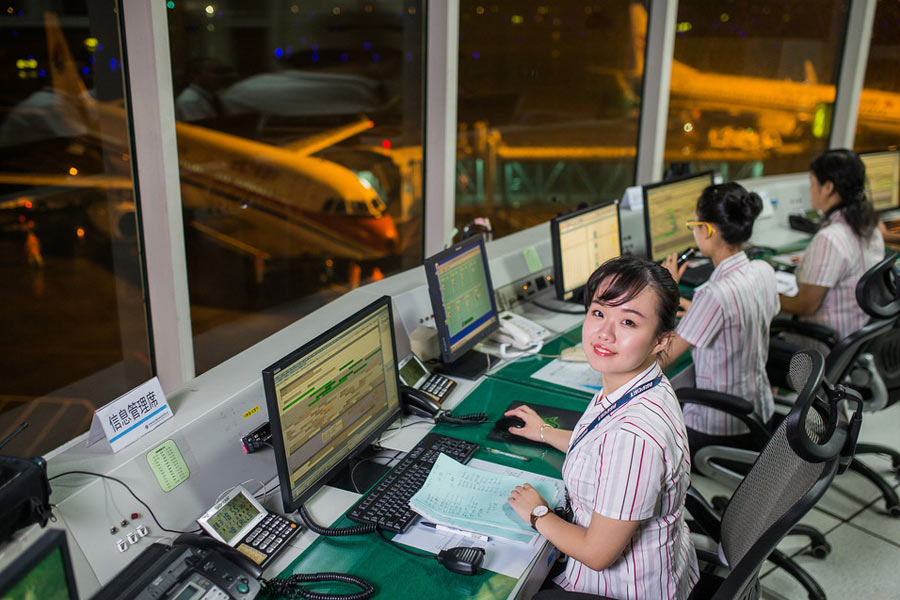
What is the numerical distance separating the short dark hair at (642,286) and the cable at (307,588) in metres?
0.84

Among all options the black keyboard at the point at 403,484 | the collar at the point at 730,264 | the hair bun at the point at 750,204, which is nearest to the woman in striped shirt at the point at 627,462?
the black keyboard at the point at 403,484

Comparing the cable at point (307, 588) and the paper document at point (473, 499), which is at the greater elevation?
→ the paper document at point (473, 499)

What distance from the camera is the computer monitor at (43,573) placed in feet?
2.96

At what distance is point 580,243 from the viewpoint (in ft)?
10.7

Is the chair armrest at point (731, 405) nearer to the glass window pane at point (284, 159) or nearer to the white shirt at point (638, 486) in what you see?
the white shirt at point (638, 486)

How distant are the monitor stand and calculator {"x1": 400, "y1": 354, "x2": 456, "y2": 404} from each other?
11 centimetres

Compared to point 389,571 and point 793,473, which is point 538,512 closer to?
point 389,571

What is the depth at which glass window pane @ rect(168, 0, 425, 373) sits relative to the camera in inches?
236

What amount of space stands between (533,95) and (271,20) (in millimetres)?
3139

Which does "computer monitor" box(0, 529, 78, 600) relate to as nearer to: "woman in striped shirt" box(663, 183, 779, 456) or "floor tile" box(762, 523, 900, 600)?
"woman in striped shirt" box(663, 183, 779, 456)

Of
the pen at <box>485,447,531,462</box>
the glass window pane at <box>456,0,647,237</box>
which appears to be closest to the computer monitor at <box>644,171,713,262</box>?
the glass window pane at <box>456,0,647,237</box>

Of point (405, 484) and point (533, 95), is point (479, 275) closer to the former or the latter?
point (405, 484)

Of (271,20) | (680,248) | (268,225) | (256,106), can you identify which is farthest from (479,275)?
(271,20)

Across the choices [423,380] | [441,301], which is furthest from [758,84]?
[423,380]
